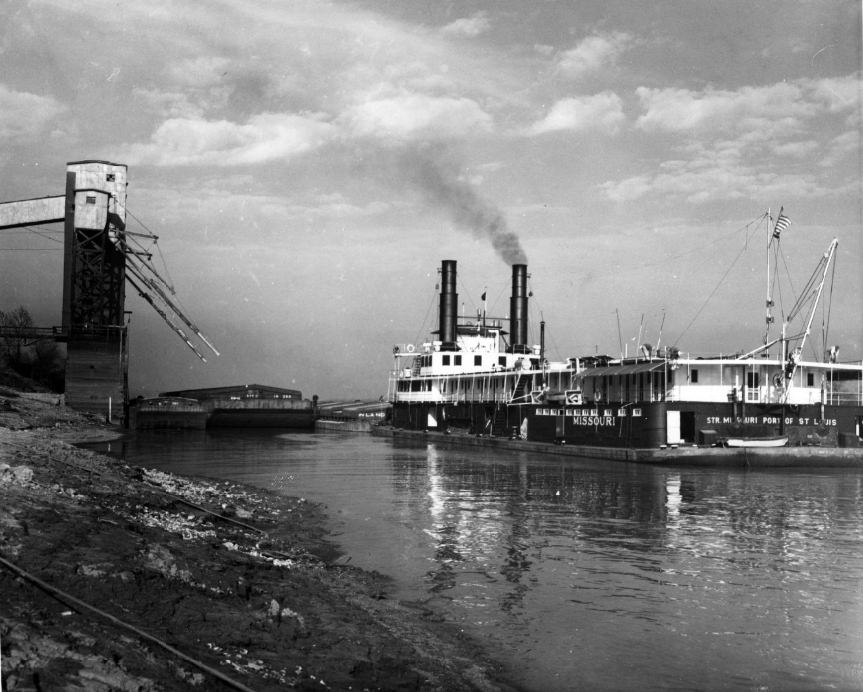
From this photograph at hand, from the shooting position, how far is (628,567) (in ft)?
43.9

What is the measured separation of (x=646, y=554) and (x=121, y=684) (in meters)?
10.9

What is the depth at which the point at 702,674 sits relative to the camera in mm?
8430

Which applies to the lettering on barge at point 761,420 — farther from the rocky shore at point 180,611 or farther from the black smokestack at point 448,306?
the black smokestack at point 448,306

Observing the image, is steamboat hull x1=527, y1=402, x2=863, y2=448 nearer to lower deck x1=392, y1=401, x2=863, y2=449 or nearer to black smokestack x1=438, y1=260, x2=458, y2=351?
lower deck x1=392, y1=401, x2=863, y2=449

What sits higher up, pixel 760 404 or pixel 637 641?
pixel 760 404

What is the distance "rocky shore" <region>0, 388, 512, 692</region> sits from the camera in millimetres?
6020

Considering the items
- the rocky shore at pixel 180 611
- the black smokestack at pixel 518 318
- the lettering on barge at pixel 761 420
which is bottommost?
the rocky shore at pixel 180 611

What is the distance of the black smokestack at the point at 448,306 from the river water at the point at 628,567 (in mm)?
31368

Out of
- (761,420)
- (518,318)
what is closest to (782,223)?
(761,420)

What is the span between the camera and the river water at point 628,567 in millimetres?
8828

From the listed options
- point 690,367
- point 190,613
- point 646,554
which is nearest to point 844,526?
point 646,554

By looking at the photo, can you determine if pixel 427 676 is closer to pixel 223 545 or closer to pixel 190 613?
pixel 190 613

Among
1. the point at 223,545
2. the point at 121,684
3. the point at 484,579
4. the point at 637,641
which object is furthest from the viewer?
the point at 484,579

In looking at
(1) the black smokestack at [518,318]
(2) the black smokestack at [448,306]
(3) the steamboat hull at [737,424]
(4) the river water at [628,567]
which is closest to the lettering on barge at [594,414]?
(3) the steamboat hull at [737,424]
